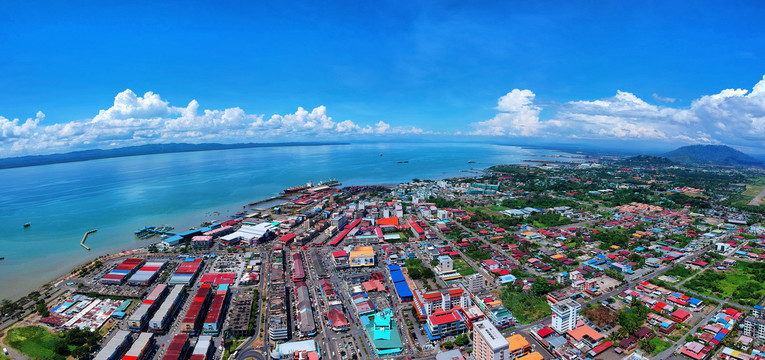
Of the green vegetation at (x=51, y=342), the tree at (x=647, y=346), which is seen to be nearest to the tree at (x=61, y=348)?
the green vegetation at (x=51, y=342)

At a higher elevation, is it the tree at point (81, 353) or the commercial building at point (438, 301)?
the commercial building at point (438, 301)

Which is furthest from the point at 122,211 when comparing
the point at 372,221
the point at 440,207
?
the point at 440,207

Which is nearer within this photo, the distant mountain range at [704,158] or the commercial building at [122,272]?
the commercial building at [122,272]

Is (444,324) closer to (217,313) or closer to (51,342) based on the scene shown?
(217,313)

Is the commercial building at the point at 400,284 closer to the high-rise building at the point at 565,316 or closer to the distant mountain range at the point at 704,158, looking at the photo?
the high-rise building at the point at 565,316

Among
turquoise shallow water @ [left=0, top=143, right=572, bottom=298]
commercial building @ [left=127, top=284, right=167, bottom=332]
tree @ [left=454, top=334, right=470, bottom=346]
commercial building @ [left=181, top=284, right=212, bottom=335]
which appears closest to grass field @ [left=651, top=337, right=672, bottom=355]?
tree @ [left=454, top=334, right=470, bottom=346]

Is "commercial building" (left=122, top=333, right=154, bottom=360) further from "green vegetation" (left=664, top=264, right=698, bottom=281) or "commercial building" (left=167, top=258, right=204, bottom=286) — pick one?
"green vegetation" (left=664, top=264, right=698, bottom=281)

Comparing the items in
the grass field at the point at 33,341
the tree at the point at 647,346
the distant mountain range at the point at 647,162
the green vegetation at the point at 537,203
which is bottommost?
the grass field at the point at 33,341
